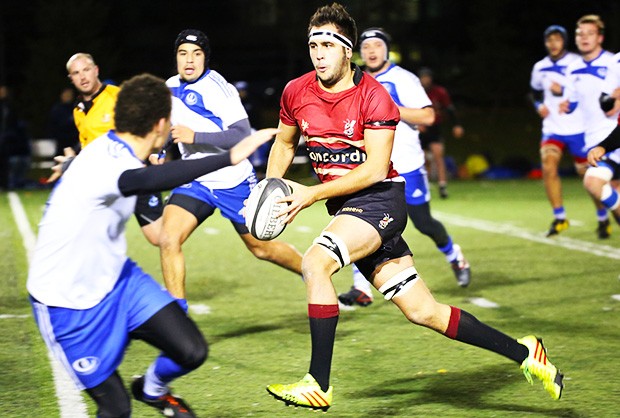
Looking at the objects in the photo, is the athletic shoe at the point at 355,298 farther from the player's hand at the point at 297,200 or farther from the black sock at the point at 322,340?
the player's hand at the point at 297,200

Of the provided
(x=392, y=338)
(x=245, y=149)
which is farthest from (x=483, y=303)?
(x=245, y=149)

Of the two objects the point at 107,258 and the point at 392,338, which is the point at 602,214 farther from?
the point at 107,258

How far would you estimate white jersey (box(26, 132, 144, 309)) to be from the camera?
14.8 ft

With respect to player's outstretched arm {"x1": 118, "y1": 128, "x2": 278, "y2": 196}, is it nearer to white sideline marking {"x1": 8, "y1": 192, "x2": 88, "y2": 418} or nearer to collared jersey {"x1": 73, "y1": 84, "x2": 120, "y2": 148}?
white sideline marking {"x1": 8, "y1": 192, "x2": 88, "y2": 418}

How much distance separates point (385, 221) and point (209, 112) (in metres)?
2.36

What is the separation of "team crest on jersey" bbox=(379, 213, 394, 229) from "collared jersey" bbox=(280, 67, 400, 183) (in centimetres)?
26

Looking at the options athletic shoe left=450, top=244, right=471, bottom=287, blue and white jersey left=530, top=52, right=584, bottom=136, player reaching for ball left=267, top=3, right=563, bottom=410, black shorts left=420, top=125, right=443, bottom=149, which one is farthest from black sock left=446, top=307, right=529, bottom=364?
black shorts left=420, top=125, right=443, bottom=149

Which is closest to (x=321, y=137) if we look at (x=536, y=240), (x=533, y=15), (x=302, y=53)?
(x=536, y=240)

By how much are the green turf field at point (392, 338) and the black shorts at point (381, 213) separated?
31.8 inches

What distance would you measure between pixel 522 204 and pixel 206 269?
802 centimetres

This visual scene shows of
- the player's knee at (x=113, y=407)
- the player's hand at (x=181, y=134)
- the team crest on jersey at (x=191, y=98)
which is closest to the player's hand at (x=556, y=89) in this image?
the team crest on jersey at (x=191, y=98)

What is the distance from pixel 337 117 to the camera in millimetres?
5742

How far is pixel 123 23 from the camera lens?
52094mm

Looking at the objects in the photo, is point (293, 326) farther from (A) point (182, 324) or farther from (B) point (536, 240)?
(B) point (536, 240)
